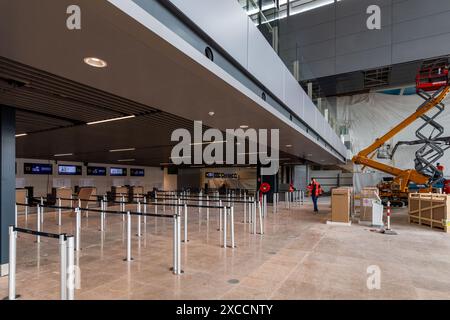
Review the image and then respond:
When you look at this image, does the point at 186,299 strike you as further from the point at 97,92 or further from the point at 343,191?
the point at 343,191

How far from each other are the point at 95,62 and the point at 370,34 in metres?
19.0

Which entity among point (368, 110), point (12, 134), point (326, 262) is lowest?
point (326, 262)

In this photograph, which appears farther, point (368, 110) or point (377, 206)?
point (368, 110)

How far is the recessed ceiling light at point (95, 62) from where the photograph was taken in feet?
9.85

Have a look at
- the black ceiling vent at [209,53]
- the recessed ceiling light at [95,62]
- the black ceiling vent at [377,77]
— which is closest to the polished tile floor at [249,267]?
the recessed ceiling light at [95,62]

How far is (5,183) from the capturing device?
4703 mm

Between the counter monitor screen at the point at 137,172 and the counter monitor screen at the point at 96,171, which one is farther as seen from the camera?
the counter monitor screen at the point at 137,172

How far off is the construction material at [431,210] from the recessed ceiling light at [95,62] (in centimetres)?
1057

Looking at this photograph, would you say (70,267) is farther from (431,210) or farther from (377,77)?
(377,77)

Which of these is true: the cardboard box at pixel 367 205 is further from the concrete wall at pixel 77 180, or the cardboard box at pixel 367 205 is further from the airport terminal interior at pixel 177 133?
the concrete wall at pixel 77 180

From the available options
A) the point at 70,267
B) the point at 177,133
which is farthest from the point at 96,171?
the point at 70,267

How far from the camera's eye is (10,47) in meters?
2.70
